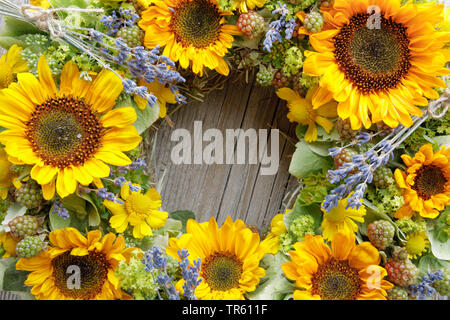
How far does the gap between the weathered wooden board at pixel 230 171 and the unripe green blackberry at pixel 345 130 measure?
309mm

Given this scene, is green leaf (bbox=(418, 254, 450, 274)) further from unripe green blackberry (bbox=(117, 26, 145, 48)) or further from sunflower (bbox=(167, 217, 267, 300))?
unripe green blackberry (bbox=(117, 26, 145, 48))

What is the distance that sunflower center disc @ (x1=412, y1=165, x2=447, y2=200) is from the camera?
1.46 metres

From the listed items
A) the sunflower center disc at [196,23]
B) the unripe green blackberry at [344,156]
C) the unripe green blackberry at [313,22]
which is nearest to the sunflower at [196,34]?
the sunflower center disc at [196,23]

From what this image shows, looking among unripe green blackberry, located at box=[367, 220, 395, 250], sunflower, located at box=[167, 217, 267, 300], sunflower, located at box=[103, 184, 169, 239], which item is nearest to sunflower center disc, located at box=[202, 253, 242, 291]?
sunflower, located at box=[167, 217, 267, 300]

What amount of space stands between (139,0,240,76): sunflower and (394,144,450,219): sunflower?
0.69 metres

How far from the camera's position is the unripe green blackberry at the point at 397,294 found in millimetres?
1429

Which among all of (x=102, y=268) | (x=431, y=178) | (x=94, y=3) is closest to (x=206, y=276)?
(x=102, y=268)

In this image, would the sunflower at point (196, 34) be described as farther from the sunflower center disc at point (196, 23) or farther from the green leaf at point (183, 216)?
the green leaf at point (183, 216)

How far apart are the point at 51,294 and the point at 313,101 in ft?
3.44

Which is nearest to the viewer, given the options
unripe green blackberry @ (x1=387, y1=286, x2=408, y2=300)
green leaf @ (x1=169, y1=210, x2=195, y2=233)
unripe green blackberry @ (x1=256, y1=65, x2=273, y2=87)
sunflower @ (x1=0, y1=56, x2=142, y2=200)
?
sunflower @ (x1=0, y1=56, x2=142, y2=200)

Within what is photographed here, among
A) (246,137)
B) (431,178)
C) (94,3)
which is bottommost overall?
(431,178)

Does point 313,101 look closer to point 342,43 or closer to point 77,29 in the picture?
point 342,43

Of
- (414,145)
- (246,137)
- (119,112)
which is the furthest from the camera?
(246,137)

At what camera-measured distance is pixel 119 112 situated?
1377 mm
